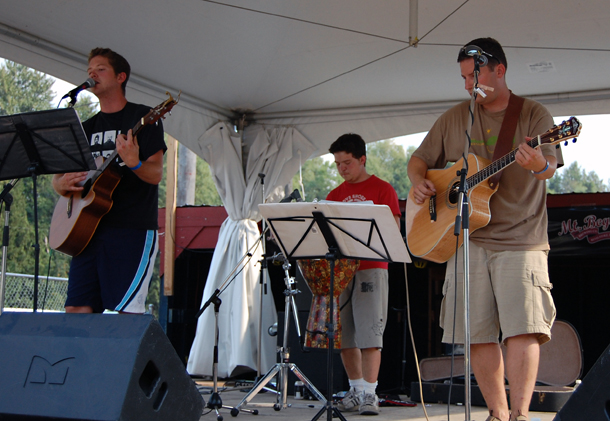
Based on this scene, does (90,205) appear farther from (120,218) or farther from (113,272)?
(113,272)

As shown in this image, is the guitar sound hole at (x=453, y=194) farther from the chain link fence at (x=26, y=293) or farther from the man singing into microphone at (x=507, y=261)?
the chain link fence at (x=26, y=293)

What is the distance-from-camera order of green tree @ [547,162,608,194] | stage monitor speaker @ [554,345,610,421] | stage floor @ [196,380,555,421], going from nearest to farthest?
stage monitor speaker @ [554,345,610,421]
stage floor @ [196,380,555,421]
green tree @ [547,162,608,194]

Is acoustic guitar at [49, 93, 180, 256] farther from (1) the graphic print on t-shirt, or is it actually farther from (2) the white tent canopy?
(2) the white tent canopy

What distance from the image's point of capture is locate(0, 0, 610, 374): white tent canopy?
14.5 feet

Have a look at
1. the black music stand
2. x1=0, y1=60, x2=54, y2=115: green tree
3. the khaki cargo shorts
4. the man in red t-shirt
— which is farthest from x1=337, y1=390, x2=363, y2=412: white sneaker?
x1=0, y1=60, x2=54, y2=115: green tree

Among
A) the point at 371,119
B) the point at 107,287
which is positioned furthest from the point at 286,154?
the point at 107,287

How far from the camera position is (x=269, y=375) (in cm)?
432

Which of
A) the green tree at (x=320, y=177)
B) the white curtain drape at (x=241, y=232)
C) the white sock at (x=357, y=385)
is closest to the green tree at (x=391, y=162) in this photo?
the green tree at (x=320, y=177)

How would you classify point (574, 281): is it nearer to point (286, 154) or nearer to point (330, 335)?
point (286, 154)

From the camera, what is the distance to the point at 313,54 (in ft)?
16.9

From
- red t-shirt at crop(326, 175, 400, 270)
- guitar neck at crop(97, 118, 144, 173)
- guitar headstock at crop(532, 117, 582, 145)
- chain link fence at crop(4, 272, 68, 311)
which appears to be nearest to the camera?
guitar headstock at crop(532, 117, 582, 145)

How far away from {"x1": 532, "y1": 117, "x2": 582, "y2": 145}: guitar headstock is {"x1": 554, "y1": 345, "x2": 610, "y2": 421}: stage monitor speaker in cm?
105

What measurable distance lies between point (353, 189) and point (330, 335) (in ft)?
5.58

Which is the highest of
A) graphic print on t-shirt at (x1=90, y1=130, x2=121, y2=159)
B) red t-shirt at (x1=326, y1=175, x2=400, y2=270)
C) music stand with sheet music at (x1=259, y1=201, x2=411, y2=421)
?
graphic print on t-shirt at (x1=90, y1=130, x2=121, y2=159)
